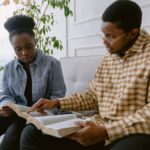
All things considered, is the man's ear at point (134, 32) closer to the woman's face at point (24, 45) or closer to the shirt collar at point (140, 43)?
the shirt collar at point (140, 43)

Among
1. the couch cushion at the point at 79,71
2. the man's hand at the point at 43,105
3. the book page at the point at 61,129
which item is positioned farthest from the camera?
the couch cushion at the point at 79,71

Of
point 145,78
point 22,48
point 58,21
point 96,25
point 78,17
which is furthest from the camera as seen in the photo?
point 58,21

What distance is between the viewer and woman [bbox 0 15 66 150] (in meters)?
1.69

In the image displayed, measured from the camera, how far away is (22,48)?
1.70 metres

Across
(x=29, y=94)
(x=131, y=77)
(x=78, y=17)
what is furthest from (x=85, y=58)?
(x=78, y=17)

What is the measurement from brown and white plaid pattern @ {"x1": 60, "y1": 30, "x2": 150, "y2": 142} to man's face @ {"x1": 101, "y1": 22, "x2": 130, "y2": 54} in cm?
5

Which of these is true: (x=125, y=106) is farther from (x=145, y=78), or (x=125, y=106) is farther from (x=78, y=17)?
(x=78, y=17)

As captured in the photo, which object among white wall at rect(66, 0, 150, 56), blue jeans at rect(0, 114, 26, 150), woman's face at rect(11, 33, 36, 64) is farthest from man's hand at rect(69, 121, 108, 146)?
white wall at rect(66, 0, 150, 56)

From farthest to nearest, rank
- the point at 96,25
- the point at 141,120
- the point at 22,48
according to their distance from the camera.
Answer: the point at 96,25 → the point at 22,48 → the point at 141,120

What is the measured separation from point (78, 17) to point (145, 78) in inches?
65.4

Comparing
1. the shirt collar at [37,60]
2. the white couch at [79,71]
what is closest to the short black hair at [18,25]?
the shirt collar at [37,60]

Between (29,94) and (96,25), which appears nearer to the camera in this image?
(29,94)

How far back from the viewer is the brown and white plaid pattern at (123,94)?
1.11m

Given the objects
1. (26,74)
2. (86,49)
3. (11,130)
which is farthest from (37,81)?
(86,49)
